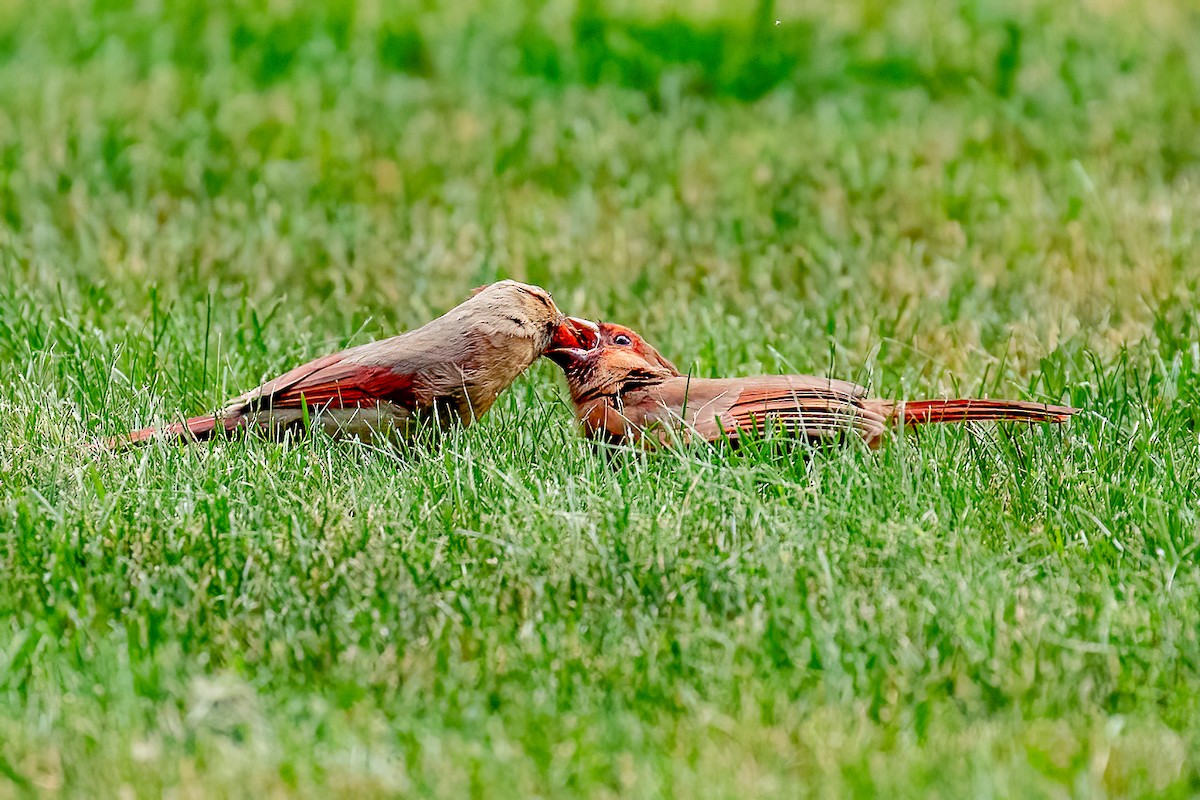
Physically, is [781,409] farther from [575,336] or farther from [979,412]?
[575,336]

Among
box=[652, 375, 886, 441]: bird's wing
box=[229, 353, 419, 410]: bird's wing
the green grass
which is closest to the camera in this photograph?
the green grass

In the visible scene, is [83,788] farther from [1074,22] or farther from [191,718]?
[1074,22]

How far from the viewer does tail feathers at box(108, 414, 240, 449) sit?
4.46m

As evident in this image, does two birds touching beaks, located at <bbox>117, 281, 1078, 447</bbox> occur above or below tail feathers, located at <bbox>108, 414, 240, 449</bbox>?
above

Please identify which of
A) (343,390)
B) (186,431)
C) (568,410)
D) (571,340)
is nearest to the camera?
(186,431)

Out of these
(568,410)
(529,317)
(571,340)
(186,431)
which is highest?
(529,317)

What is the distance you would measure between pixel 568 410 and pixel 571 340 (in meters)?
0.27

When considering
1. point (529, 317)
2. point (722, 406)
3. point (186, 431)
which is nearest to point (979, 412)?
point (722, 406)

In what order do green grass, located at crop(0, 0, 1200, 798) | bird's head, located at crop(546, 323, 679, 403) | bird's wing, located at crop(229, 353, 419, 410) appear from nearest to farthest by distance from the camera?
green grass, located at crop(0, 0, 1200, 798), bird's wing, located at crop(229, 353, 419, 410), bird's head, located at crop(546, 323, 679, 403)

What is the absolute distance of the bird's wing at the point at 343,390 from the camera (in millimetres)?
4586

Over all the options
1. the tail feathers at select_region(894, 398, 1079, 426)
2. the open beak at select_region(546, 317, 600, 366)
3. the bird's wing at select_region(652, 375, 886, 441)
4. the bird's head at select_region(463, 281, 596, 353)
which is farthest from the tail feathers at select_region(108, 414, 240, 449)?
the tail feathers at select_region(894, 398, 1079, 426)

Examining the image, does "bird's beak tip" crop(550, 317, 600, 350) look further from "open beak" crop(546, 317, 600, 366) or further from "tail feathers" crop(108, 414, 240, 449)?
"tail feathers" crop(108, 414, 240, 449)

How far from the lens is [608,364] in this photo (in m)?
4.78

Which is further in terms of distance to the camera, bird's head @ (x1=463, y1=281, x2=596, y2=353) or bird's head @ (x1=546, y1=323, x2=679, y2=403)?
bird's head @ (x1=546, y1=323, x2=679, y2=403)
